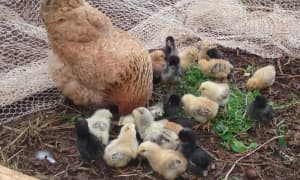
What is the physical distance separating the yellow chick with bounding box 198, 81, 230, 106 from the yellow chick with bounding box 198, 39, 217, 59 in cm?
55

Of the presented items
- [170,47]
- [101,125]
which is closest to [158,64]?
[170,47]

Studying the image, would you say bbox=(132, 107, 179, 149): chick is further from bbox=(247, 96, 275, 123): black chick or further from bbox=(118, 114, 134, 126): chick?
bbox=(247, 96, 275, 123): black chick

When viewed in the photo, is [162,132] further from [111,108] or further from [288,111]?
[288,111]

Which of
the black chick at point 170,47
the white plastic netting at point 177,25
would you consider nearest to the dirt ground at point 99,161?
the white plastic netting at point 177,25

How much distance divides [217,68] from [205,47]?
8.9 inches

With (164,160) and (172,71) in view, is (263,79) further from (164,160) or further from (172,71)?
(164,160)

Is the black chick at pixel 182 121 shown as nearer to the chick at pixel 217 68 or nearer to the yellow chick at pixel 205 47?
the chick at pixel 217 68

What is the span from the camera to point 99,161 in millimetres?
3531

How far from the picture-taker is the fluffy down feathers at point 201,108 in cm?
376

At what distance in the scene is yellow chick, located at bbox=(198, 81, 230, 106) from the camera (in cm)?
392

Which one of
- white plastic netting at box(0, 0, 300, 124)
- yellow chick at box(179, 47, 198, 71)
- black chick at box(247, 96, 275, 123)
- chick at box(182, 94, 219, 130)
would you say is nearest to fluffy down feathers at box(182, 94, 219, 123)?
chick at box(182, 94, 219, 130)

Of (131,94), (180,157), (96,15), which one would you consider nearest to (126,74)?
(131,94)

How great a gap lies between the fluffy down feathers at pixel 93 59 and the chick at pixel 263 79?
82 centimetres

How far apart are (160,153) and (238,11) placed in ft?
5.82
